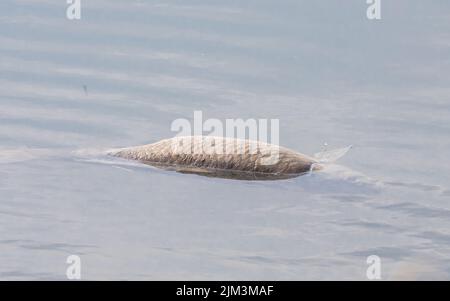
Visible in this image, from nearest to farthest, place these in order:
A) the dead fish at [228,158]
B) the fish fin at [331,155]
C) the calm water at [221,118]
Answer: the calm water at [221,118], the dead fish at [228,158], the fish fin at [331,155]

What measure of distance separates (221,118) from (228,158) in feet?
5.42

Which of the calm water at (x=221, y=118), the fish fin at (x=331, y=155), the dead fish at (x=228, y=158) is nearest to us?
the calm water at (x=221, y=118)

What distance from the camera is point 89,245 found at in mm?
10945

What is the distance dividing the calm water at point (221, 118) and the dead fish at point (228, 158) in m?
0.23

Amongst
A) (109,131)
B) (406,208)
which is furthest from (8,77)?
(406,208)

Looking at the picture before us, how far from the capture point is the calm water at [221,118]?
10898mm

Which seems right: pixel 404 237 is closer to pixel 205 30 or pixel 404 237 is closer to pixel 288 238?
pixel 288 238

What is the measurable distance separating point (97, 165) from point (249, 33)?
5757 millimetres

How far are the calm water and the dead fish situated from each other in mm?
233

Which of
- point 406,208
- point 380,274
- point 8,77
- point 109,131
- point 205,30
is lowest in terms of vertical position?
point 380,274

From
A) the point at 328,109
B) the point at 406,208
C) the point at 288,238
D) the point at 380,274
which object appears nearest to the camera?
the point at 380,274

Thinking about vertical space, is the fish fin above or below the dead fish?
above

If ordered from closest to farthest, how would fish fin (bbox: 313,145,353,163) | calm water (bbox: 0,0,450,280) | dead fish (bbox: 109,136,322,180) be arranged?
1. calm water (bbox: 0,0,450,280)
2. dead fish (bbox: 109,136,322,180)
3. fish fin (bbox: 313,145,353,163)

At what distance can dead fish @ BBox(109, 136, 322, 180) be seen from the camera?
13.2 metres
